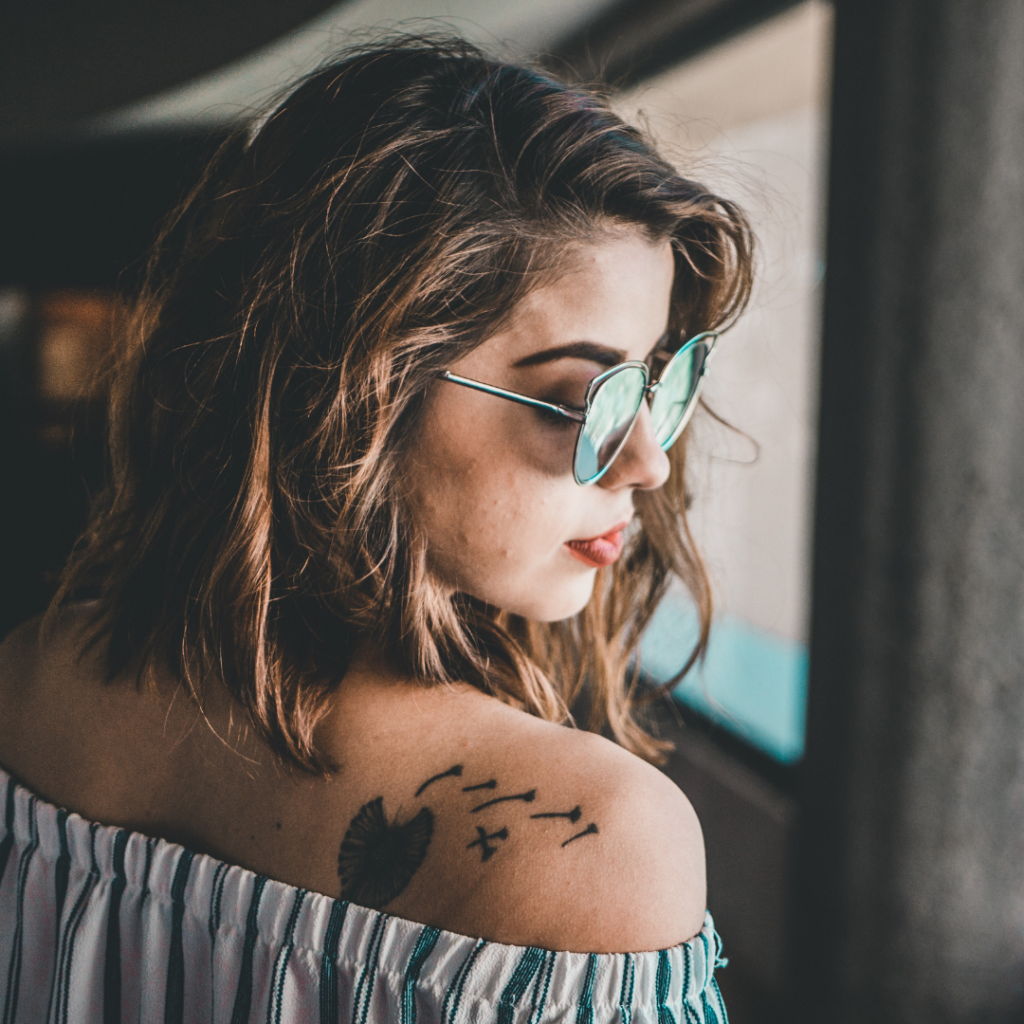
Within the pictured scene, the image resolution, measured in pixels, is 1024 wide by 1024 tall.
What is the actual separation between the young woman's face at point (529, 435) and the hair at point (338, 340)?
0.07 ft

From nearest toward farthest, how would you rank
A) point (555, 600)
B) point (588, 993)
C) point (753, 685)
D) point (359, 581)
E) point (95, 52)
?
point (588, 993) → point (359, 581) → point (555, 600) → point (95, 52) → point (753, 685)

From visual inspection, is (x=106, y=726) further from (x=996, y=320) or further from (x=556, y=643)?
(x=996, y=320)

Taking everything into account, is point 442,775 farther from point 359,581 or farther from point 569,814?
point 359,581

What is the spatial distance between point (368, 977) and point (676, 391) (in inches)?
27.6

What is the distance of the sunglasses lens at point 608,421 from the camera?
790mm

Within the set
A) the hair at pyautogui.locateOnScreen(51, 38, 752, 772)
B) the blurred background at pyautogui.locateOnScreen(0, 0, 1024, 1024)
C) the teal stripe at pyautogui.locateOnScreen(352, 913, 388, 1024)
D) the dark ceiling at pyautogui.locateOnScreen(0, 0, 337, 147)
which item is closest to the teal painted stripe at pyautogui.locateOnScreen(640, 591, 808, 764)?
the blurred background at pyautogui.locateOnScreen(0, 0, 1024, 1024)

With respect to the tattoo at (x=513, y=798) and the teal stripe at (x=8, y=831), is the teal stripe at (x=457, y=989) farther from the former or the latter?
the teal stripe at (x=8, y=831)

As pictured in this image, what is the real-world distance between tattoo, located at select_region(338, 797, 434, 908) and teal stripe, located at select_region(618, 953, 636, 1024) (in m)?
Answer: 0.18

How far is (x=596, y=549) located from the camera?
0.90m

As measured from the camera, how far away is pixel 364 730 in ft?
2.31

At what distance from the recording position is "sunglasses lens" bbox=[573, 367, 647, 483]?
2.59 ft

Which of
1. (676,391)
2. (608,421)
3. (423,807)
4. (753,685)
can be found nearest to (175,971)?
(423,807)

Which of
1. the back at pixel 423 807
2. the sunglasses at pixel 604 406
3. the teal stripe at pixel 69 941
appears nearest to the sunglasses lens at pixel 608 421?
the sunglasses at pixel 604 406

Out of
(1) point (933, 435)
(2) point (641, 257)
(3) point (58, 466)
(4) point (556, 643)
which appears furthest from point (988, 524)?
(3) point (58, 466)
